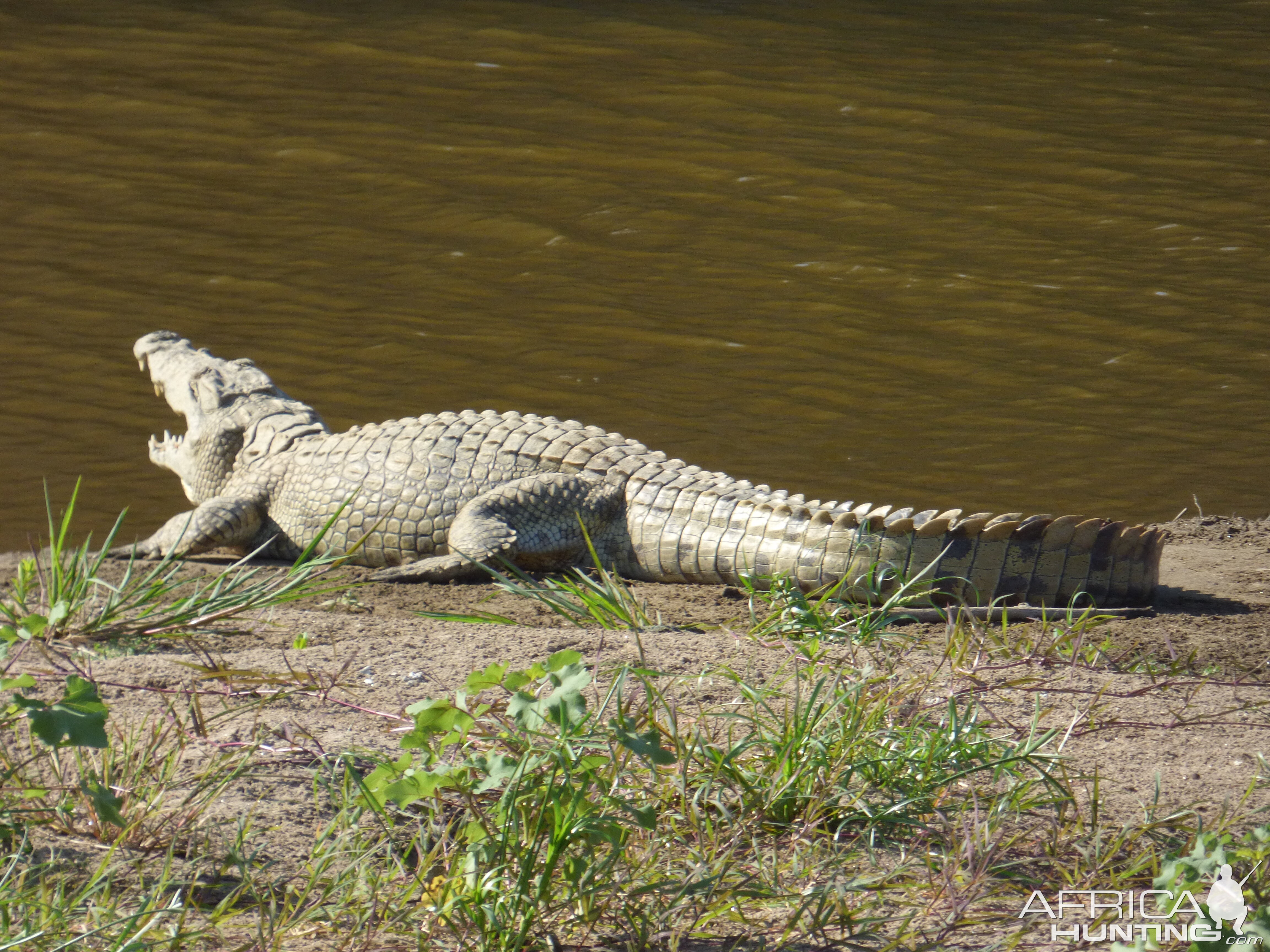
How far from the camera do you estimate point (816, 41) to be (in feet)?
44.2

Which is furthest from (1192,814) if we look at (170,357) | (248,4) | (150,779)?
(248,4)

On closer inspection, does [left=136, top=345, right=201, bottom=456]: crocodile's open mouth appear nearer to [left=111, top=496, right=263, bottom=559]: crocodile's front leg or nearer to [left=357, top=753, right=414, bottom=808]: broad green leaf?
[left=111, top=496, right=263, bottom=559]: crocodile's front leg

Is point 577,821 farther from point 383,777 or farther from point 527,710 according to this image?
point 383,777

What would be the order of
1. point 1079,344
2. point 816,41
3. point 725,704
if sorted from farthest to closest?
point 816,41 < point 1079,344 < point 725,704

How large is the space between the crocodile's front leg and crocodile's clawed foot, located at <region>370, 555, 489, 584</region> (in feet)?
2.83

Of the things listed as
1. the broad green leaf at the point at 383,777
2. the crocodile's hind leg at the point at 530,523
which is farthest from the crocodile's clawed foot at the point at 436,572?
the broad green leaf at the point at 383,777

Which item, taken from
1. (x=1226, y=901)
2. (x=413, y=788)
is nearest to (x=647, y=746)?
(x=413, y=788)

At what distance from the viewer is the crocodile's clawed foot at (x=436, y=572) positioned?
15.1ft

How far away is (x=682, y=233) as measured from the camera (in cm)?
928

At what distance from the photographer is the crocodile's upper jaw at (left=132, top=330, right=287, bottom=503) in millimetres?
5652

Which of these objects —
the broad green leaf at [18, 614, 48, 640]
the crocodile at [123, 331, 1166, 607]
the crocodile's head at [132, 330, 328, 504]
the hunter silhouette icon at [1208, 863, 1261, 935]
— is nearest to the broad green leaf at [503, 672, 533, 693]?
the broad green leaf at [18, 614, 48, 640]

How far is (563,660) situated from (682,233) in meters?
7.63

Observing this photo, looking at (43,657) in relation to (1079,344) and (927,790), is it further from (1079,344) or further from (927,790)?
(1079,344)

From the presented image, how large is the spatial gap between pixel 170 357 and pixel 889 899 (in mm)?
4967
